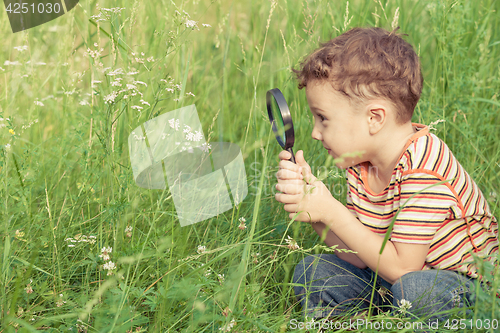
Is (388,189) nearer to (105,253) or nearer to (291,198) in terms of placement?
(291,198)

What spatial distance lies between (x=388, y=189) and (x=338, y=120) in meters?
0.31

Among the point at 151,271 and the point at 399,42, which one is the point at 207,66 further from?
the point at 151,271

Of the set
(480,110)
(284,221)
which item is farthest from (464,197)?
(480,110)

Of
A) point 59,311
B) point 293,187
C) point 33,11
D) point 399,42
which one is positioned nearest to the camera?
point 59,311

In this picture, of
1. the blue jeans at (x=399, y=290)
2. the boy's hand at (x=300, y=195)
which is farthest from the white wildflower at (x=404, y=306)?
the boy's hand at (x=300, y=195)

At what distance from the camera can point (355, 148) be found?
5.28 ft

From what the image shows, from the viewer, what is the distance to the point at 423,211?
4.73ft

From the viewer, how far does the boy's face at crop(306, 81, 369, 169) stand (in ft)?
5.20

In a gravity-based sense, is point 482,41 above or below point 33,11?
above

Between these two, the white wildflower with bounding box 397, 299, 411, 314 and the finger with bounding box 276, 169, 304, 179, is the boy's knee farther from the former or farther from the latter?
the finger with bounding box 276, 169, 304, 179

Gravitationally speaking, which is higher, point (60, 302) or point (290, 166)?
point (290, 166)

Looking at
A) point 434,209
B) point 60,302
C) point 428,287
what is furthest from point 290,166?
point 60,302

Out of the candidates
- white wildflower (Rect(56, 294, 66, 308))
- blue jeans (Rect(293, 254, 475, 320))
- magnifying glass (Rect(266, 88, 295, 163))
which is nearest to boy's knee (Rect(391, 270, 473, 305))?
blue jeans (Rect(293, 254, 475, 320))

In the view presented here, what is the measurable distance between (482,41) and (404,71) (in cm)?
139
